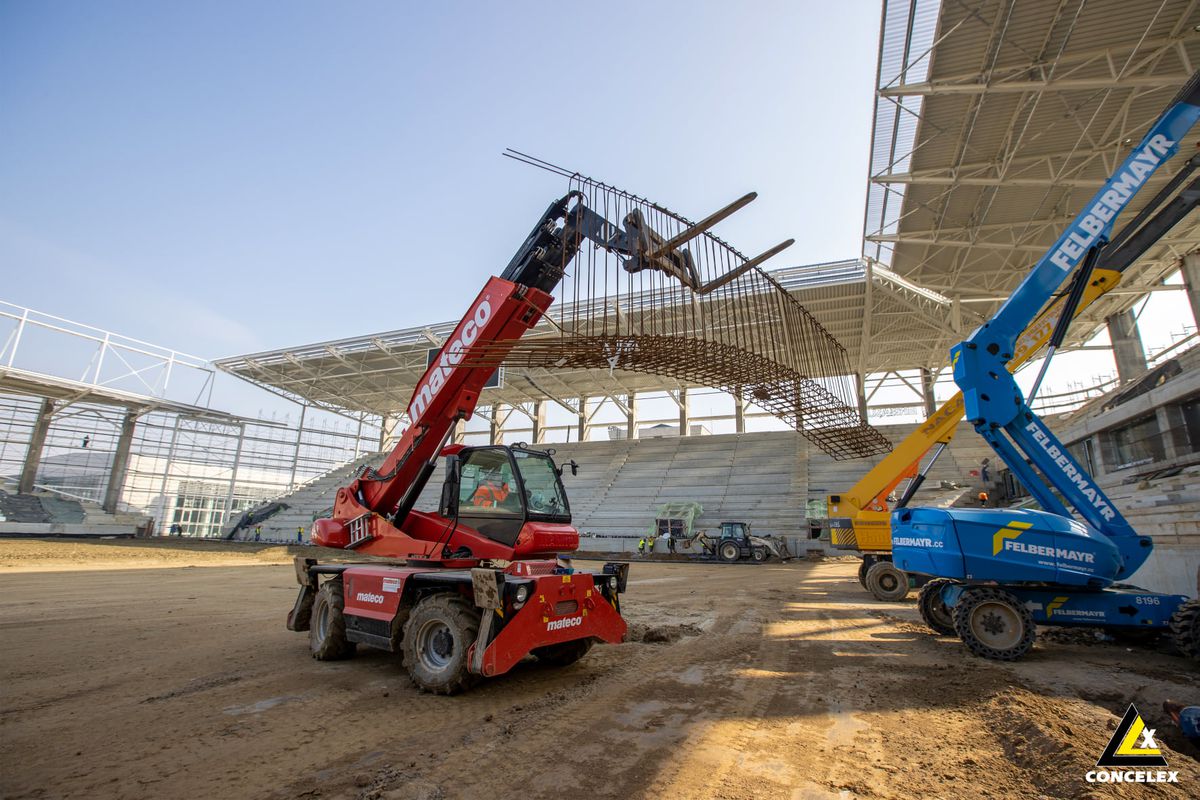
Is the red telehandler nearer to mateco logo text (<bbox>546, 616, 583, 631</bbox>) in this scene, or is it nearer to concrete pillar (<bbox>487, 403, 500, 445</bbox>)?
mateco logo text (<bbox>546, 616, 583, 631</bbox>)

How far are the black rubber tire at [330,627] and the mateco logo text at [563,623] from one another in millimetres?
2638

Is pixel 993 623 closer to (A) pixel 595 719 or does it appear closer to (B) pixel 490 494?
(A) pixel 595 719

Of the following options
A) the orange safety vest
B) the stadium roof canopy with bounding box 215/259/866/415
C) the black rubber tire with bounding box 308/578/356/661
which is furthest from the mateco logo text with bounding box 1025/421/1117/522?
the stadium roof canopy with bounding box 215/259/866/415

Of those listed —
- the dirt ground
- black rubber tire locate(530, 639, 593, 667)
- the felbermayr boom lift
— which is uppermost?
the felbermayr boom lift

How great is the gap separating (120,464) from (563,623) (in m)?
42.9

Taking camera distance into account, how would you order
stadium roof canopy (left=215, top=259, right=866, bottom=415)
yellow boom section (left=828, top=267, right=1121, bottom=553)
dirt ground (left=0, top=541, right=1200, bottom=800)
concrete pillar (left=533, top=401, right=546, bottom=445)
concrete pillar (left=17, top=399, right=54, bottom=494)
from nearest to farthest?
1. dirt ground (left=0, top=541, right=1200, bottom=800)
2. yellow boom section (left=828, top=267, right=1121, bottom=553)
3. stadium roof canopy (left=215, top=259, right=866, bottom=415)
4. concrete pillar (left=17, top=399, right=54, bottom=494)
5. concrete pillar (left=533, top=401, right=546, bottom=445)

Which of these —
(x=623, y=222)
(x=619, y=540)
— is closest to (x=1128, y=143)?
(x=623, y=222)

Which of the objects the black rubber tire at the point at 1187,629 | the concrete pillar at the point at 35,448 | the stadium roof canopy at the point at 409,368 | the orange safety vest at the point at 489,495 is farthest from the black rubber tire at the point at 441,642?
the concrete pillar at the point at 35,448

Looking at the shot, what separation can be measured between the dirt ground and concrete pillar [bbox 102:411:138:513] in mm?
35365

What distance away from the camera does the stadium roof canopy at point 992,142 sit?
11961 mm

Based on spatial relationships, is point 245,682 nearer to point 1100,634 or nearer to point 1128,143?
point 1100,634

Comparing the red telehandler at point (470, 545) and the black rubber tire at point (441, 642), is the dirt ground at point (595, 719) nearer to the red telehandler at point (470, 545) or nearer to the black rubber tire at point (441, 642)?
the black rubber tire at point (441, 642)

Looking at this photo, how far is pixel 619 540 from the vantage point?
1126 inches

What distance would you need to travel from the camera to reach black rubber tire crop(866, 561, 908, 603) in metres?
11.1
